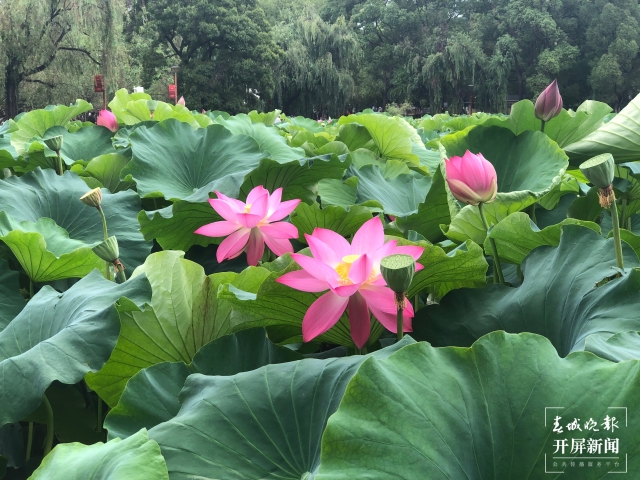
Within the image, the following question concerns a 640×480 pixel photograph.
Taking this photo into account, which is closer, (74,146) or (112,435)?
(112,435)

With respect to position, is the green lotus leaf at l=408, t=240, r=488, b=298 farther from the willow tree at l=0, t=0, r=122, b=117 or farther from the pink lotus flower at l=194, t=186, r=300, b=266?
the willow tree at l=0, t=0, r=122, b=117

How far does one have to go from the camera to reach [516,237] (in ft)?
1.86

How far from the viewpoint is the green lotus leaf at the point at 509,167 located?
0.67 m

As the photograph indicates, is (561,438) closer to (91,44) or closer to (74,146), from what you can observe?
(74,146)

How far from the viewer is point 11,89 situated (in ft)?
40.6

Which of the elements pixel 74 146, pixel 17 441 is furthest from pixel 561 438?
pixel 74 146

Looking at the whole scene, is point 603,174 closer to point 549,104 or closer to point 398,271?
point 398,271

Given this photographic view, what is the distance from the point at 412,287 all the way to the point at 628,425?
0.79 ft

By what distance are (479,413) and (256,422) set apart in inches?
5.7

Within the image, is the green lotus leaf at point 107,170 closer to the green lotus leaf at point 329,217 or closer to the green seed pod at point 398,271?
the green lotus leaf at point 329,217

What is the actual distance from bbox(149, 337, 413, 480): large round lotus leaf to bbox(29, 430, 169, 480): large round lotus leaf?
0.13ft

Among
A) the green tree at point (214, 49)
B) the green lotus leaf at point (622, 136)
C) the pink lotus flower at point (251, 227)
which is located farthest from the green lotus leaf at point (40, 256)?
the green tree at point (214, 49)

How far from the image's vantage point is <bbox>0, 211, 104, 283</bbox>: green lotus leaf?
72 cm

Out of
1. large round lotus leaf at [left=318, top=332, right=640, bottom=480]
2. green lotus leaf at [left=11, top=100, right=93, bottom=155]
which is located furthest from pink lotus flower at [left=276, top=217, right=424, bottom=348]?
green lotus leaf at [left=11, top=100, right=93, bottom=155]
